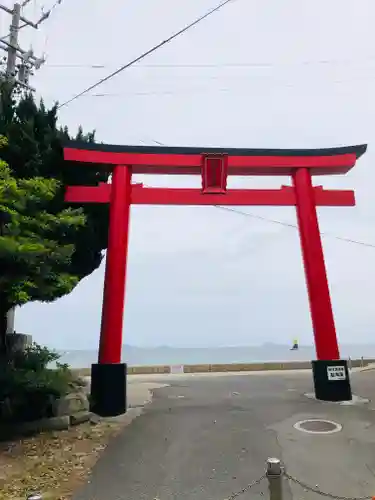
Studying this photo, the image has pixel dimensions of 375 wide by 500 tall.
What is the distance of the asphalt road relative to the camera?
499 cm

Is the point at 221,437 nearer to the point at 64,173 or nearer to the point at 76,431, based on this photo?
the point at 76,431

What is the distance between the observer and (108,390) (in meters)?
8.60

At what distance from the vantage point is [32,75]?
13453 millimetres

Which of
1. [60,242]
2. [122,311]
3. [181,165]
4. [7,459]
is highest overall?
[181,165]

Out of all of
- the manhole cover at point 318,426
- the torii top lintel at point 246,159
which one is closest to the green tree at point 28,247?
the torii top lintel at point 246,159

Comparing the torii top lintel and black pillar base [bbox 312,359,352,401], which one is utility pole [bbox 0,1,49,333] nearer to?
the torii top lintel

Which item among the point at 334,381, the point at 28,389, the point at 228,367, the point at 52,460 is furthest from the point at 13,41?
the point at 228,367

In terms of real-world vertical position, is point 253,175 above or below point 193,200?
above

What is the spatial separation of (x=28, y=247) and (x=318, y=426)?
6110 millimetres

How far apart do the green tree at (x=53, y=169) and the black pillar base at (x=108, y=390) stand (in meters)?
1.98

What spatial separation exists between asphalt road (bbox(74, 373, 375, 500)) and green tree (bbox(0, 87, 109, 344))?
3.26 meters

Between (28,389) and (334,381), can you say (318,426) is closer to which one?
(334,381)

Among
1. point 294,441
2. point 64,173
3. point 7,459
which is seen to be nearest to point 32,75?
point 64,173

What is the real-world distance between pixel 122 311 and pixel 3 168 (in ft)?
14.0
